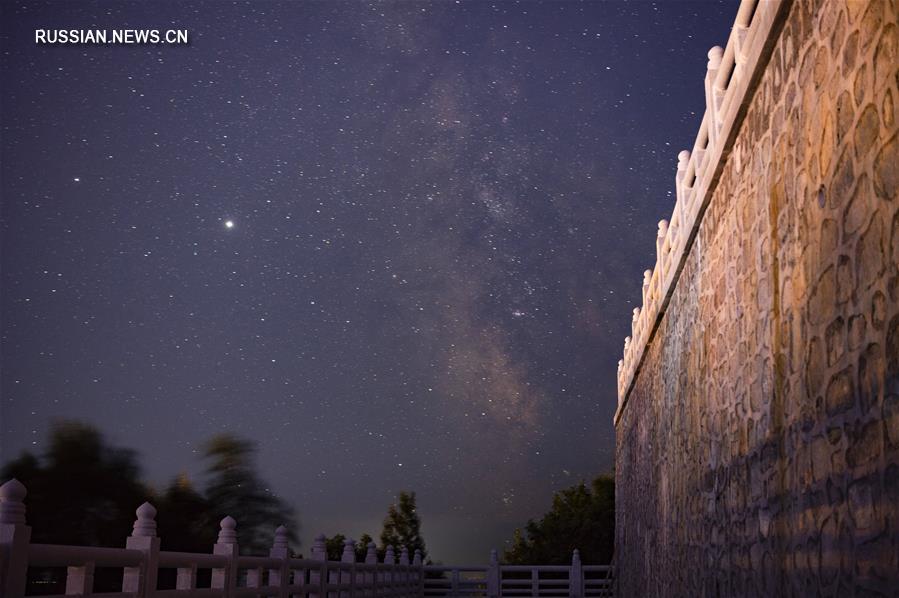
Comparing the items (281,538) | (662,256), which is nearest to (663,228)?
(662,256)

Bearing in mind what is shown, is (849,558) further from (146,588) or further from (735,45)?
(146,588)

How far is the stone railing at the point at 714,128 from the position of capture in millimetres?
5195

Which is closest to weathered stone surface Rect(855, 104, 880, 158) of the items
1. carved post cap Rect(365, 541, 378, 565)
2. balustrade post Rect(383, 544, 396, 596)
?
carved post cap Rect(365, 541, 378, 565)

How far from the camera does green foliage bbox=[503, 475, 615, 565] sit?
31328 mm

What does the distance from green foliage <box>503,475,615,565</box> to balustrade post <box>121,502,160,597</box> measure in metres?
26.1

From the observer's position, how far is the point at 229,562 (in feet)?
24.1

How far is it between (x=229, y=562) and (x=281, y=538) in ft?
6.86

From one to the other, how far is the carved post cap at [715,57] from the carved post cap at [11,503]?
5.26 m

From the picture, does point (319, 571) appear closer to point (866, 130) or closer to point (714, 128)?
point (714, 128)

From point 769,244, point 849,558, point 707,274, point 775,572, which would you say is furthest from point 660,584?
point 849,558

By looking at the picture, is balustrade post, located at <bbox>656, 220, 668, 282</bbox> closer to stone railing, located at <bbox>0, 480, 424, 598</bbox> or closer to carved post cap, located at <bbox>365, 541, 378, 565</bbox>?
stone railing, located at <bbox>0, 480, 424, 598</bbox>

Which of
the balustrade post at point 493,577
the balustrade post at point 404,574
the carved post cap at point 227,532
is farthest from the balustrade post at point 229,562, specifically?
the balustrade post at point 493,577

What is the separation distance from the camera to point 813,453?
4094mm

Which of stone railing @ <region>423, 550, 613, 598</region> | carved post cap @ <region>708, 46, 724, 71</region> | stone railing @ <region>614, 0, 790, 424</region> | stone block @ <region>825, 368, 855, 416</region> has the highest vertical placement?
carved post cap @ <region>708, 46, 724, 71</region>
